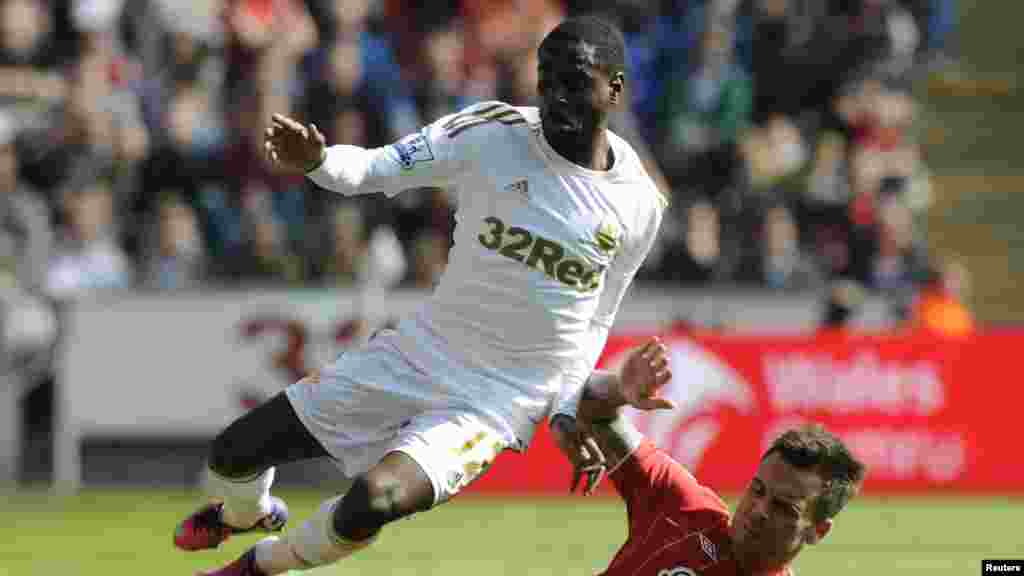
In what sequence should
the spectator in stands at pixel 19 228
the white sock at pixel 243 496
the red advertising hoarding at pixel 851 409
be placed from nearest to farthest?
1. the white sock at pixel 243 496
2. the red advertising hoarding at pixel 851 409
3. the spectator in stands at pixel 19 228

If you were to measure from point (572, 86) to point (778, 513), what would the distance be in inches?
77.9

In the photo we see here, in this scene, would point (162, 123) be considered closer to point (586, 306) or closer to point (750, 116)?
point (750, 116)

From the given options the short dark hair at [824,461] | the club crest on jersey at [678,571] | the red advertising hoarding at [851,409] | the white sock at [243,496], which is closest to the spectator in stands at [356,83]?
the red advertising hoarding at [851,409]

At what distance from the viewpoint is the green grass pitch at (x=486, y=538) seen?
11.2 metres

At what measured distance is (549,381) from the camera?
7.98 meters

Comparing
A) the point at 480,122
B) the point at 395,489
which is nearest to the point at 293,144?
the point at 480,122

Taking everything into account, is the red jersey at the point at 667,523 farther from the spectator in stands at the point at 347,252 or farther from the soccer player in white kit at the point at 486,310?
the spectator in stands at the point at 347,252

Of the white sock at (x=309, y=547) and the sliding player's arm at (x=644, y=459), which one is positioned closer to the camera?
the sliding player's arm at (x=644, y=459)

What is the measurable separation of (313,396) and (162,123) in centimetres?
1065

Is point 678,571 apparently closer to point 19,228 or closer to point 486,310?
point 486,310

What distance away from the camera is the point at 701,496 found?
716 cm

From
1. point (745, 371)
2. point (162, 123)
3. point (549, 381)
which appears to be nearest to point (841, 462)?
point (549, 381)

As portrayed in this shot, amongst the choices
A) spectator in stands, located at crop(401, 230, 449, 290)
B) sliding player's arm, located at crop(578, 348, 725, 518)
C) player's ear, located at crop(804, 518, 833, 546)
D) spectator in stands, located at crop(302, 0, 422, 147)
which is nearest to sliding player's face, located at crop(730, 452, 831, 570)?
player's ear, located at crop(804, 518, 833, 546)

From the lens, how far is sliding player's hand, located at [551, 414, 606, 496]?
739cm
